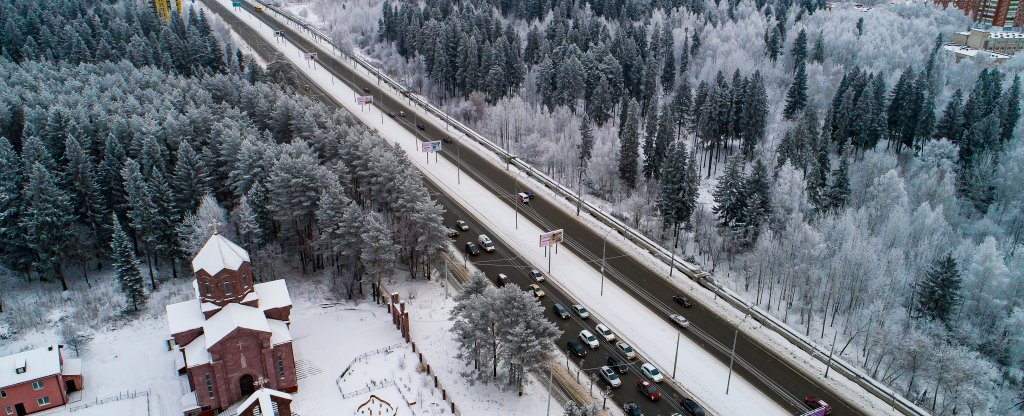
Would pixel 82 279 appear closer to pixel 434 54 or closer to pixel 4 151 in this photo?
pixel 4 151

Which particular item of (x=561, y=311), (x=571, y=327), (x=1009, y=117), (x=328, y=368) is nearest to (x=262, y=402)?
(x=328, y=368)

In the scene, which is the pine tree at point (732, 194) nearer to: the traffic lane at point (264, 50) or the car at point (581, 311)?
the car at point (581, 311)

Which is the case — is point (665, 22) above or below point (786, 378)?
above

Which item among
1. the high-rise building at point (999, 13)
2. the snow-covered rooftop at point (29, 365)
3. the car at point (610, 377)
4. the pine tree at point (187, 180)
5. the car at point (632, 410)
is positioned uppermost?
the high-rise building at point (999, 13)

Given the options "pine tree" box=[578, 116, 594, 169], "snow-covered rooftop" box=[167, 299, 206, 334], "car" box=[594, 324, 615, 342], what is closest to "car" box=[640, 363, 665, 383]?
"car" box=[594, 324, 615, 342]

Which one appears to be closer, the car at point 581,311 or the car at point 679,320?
the car at point 679,320

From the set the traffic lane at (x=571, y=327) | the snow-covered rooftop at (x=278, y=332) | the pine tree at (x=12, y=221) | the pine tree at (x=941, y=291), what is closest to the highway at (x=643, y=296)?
the traffic lane at (x=571, y=327)

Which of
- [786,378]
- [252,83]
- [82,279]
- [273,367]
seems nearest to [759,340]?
[786,378]
